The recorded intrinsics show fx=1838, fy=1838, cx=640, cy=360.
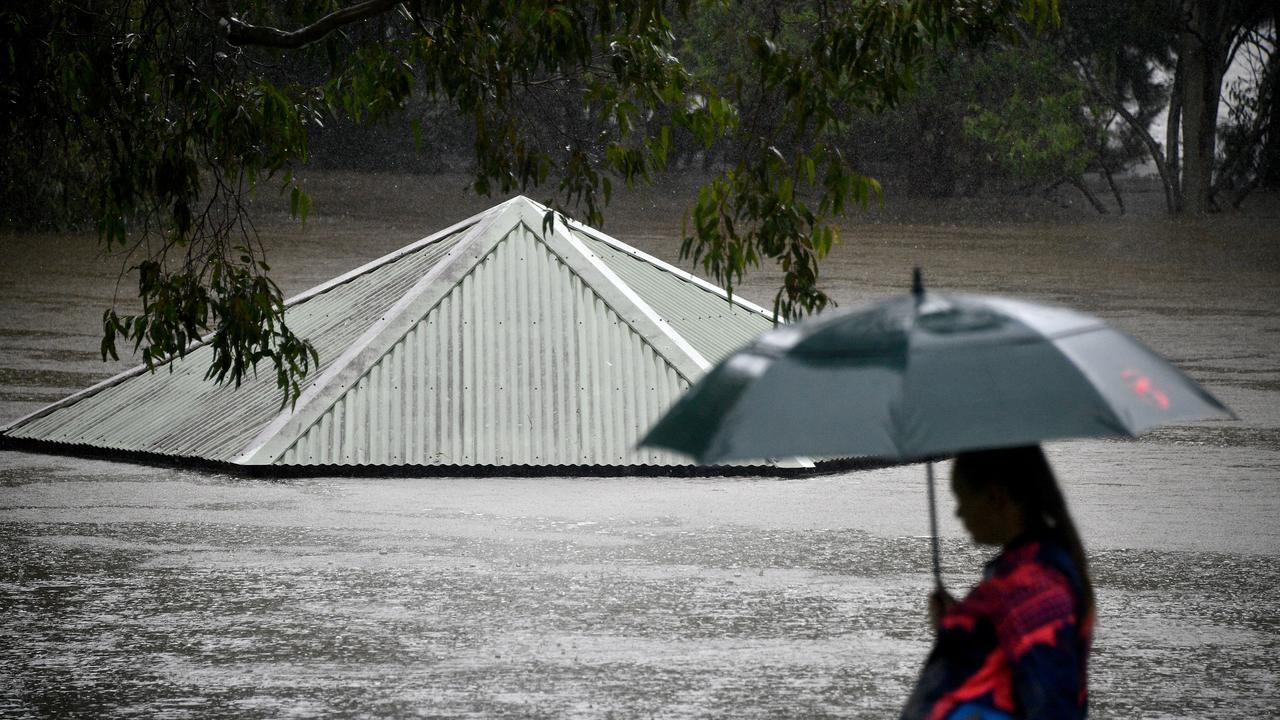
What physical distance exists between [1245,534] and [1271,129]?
39.4 meters

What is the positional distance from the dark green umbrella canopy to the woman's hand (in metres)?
0.27

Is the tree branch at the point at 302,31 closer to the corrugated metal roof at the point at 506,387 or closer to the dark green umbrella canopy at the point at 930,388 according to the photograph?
the corrugated metal roof at the point at 506,387

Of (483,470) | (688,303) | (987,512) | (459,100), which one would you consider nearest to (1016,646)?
(987,512)

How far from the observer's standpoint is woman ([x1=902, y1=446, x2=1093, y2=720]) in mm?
2877

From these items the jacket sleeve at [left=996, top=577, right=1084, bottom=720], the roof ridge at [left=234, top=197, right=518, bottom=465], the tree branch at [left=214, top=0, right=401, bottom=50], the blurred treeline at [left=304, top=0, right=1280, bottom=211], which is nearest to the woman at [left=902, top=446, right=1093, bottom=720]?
the jacket sleeve at [left=996, top=577, right=1084, bottom=720]

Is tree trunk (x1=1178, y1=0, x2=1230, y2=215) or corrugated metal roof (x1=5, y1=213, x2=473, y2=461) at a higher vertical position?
tree trunk (x1=1178, y1=0, x2=1230, y2=215)

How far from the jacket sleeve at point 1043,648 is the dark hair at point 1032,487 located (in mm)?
101

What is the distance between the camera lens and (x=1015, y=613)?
9.58ft

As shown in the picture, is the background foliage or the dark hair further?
the background foliage

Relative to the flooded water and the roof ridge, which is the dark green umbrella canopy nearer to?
the flooded water

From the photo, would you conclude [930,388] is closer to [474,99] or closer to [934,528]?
[934,528]

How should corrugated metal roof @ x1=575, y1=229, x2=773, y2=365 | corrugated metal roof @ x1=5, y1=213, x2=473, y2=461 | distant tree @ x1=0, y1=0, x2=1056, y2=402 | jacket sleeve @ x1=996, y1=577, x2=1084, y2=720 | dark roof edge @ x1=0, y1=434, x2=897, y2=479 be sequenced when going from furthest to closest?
corrugated metal roof @ x1=575, y1=229, x2=773, y2=365 < corrugated metal roof @ x1=5, y1=213, x2=473, y2=461 < dark roof edge @ x1=0, y1=434, x2=897, y2=479 < distant tree @ x1=0, y1=0, x2=1056, y2=402 < jacket sleeve @ x1=996, y1=577, x2=1084, y2=720

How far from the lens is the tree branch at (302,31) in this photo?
6898 mm

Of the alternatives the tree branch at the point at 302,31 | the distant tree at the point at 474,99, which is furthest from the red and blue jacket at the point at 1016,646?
the tree branch at the point at 302,31
